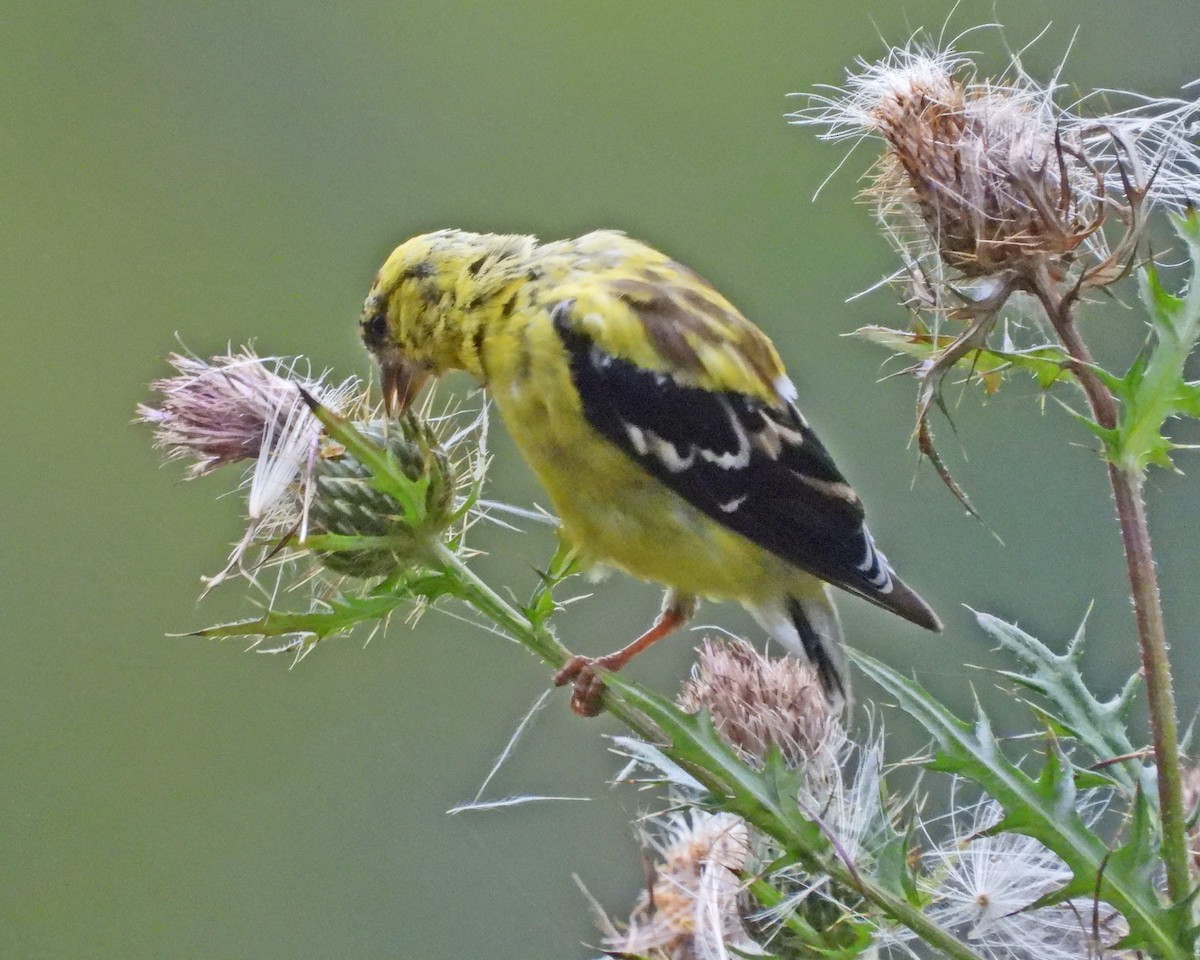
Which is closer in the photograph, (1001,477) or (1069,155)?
(1069,155)

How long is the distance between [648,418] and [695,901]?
1.19 feet

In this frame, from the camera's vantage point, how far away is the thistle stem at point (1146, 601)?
0.57 metres

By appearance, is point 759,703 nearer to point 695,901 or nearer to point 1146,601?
point 695,901

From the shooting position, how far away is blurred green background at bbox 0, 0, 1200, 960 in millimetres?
1304

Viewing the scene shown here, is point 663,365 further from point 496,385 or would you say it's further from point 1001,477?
point 1001,477

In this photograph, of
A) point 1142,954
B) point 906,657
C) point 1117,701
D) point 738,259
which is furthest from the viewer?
point 738,259

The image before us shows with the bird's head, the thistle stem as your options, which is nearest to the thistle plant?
the thistle stem

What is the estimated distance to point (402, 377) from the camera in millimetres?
1002

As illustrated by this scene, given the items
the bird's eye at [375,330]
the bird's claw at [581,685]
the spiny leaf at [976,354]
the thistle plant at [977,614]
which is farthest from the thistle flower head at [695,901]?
the bird's eye at [375,330]

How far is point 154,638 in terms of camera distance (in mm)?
1618

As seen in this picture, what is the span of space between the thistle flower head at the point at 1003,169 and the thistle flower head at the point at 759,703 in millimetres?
314

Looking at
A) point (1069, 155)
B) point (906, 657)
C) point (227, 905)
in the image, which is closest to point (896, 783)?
point (906, 657)

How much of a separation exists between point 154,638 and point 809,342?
1.00 metres

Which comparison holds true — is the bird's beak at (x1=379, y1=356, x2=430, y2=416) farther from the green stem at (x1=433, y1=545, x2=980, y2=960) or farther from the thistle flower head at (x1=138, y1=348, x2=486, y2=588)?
the green stem at (x1=433, y1=545, x2=980, y2=960)
